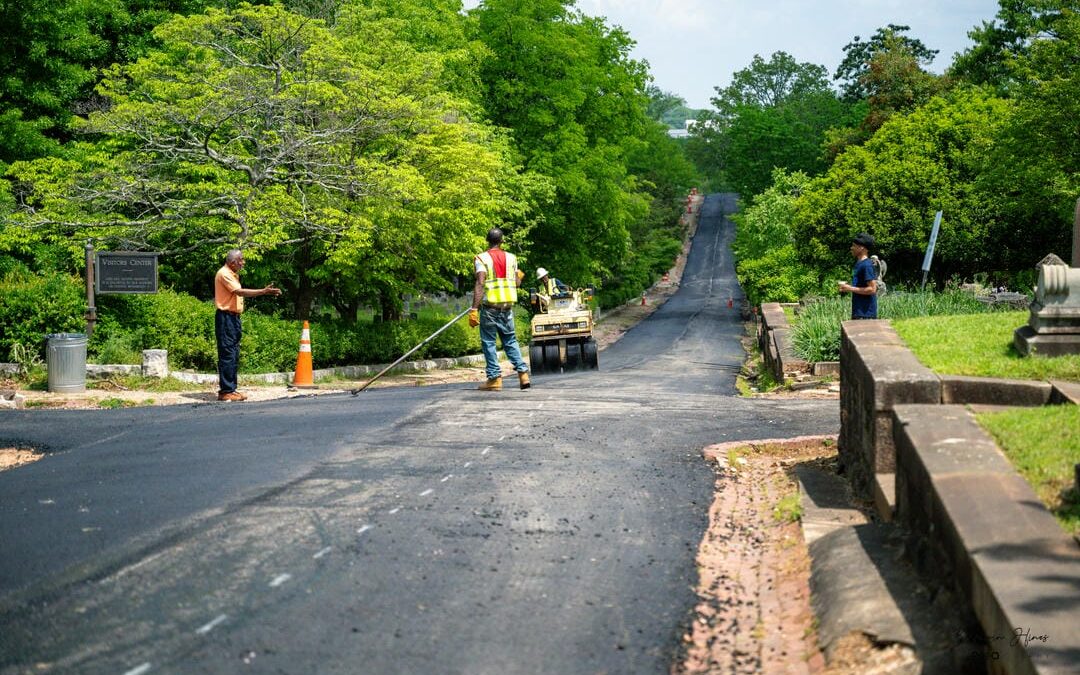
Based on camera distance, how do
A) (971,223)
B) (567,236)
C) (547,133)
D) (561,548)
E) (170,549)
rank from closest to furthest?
(170,549)
(561,548)
(971,223)
(547,133)
(567,236)

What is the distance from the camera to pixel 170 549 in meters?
6.50

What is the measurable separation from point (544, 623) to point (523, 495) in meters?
2.54

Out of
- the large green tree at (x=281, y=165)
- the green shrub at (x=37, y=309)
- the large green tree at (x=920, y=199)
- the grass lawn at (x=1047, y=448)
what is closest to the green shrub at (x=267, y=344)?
the large green tree at (x=281, y=165)

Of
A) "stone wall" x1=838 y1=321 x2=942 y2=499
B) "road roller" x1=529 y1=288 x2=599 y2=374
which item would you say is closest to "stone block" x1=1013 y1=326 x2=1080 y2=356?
"stone wall" x1=838 y1=321 x2=942 y2=499

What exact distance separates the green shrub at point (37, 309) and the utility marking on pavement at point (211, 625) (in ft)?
51.0

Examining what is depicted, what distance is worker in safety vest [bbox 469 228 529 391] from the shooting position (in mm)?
14328

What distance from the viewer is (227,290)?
47.6 feet

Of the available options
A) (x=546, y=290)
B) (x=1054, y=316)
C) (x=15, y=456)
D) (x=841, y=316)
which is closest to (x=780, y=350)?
(x=841, y=316)

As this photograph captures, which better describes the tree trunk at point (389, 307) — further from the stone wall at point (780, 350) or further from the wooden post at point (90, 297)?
the wooden post at point (90, 297)

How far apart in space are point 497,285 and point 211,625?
→ 9319 mm

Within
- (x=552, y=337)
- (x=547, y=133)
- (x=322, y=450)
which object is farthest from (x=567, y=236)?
(x=322, y=450)

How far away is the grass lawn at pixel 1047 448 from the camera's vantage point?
5684mm

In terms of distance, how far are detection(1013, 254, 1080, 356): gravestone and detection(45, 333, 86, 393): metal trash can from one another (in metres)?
13.4

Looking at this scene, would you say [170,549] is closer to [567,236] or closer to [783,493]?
[783,493]
